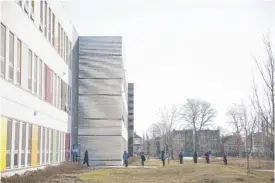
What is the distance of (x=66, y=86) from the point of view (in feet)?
142

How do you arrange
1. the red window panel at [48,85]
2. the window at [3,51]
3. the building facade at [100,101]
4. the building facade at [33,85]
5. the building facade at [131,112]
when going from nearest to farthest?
1. the window at [3,51]
2. the building facade at [33,85]
3. the red window panel at [48,85]
4. the building facade at [100,101]
5. the building facade at [131,112]

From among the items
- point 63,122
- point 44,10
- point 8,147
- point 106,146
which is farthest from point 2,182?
point 106,146

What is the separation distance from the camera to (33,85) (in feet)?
96.3

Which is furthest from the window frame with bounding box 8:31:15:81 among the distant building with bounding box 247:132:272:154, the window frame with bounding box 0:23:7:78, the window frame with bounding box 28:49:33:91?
the distant building with bounding box 247:132:272:154

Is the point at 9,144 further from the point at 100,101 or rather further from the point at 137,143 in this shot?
the point at 137,143

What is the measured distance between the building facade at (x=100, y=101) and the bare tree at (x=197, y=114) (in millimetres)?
57777

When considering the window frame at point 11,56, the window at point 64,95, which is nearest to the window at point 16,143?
the window frame at point 11,56

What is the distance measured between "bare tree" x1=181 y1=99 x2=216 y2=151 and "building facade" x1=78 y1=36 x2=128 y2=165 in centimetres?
5778

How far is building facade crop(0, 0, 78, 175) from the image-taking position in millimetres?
23250

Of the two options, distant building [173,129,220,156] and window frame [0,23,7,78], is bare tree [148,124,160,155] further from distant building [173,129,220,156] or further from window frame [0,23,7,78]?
window frame [0,23,7,78]

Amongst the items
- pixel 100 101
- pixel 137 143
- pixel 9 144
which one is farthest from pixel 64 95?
pixel 137 143

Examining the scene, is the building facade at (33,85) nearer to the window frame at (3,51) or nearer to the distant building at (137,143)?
the window frame at (3,51)

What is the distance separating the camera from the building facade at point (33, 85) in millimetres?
23250

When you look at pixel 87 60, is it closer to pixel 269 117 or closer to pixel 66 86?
pixel 66 86
